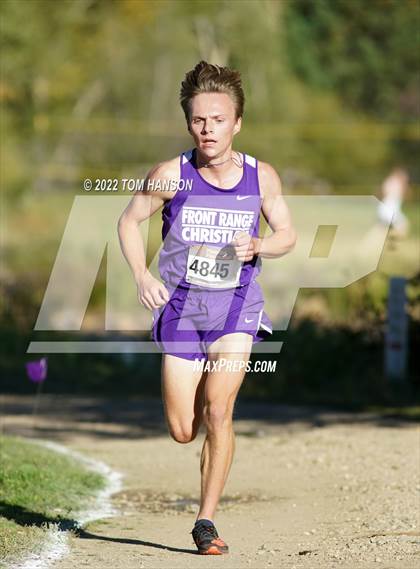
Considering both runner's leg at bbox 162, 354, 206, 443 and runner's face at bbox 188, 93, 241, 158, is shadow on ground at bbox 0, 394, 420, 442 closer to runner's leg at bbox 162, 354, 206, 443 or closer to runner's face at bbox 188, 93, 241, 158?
runner's leg at bbox 162, 354, 206, 443

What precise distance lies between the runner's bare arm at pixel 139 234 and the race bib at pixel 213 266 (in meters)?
0.21

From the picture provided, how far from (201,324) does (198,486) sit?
2.96 meters

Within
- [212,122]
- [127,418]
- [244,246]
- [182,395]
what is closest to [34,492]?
[182,395]

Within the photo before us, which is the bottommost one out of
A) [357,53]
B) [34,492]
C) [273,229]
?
[34,492]

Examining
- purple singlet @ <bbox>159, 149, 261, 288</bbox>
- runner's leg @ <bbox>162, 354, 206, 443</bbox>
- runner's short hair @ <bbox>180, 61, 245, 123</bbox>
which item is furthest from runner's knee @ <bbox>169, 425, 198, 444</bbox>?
runner's short hair @ <bbox>180, 61, 245, 123</bbox>

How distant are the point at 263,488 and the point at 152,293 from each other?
3029 millimetres

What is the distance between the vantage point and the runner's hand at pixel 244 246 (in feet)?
21.7

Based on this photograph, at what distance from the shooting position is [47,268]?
30.3 m

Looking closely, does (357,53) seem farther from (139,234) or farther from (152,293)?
(152,293)

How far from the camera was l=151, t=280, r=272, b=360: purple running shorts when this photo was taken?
6797mm

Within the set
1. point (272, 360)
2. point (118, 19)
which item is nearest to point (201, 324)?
point (272, 360)

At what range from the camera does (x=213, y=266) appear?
6734mm

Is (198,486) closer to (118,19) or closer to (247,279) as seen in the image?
(247,279)

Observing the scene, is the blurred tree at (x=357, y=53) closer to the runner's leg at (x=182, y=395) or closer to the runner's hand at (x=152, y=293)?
the runner's leg at (x=182, y=395)
